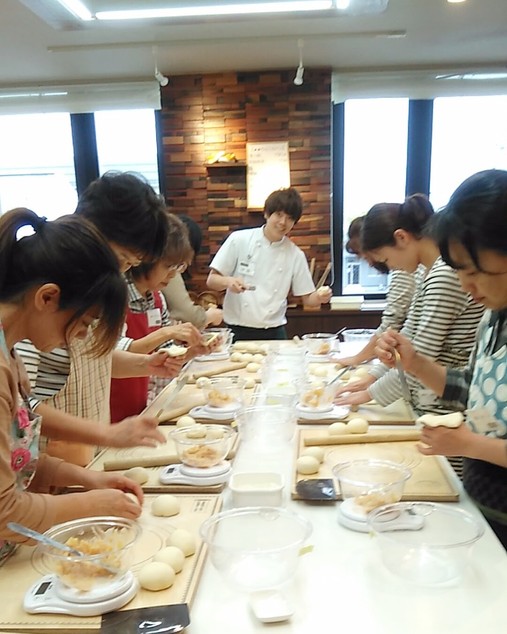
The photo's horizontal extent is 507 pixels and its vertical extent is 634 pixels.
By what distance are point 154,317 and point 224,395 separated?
80 centimetres

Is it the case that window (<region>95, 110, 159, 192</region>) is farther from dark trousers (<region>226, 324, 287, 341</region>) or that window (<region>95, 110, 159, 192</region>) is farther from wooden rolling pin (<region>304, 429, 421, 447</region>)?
wooden rolling pin (<region>304, 429, 421, 447</region>)

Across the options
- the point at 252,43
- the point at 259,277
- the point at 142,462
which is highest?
the point at 252,43

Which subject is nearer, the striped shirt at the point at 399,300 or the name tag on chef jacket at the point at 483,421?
the name tag on chef jacket at the point at 483,421

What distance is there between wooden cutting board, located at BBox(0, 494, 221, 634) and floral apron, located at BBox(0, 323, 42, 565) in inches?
2.7

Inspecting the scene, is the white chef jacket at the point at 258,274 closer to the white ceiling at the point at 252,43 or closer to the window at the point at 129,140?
the white ceiling at the point at 252,43

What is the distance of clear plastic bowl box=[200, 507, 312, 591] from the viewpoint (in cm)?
91

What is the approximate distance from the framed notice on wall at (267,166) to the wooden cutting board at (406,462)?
3.17m

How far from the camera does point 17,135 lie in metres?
5.04

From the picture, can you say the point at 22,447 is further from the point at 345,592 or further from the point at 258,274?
the point at 258,274

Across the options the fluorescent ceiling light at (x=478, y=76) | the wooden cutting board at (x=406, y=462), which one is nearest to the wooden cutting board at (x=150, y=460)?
the wooden cutting board at (x=406, y=462)

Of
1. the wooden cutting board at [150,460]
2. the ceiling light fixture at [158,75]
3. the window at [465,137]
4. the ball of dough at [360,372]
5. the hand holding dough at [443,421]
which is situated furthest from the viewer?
the window at [465,137]

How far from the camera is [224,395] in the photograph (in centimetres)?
183

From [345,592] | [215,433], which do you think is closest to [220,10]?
[215,433]

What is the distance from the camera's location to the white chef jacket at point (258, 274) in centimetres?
370
